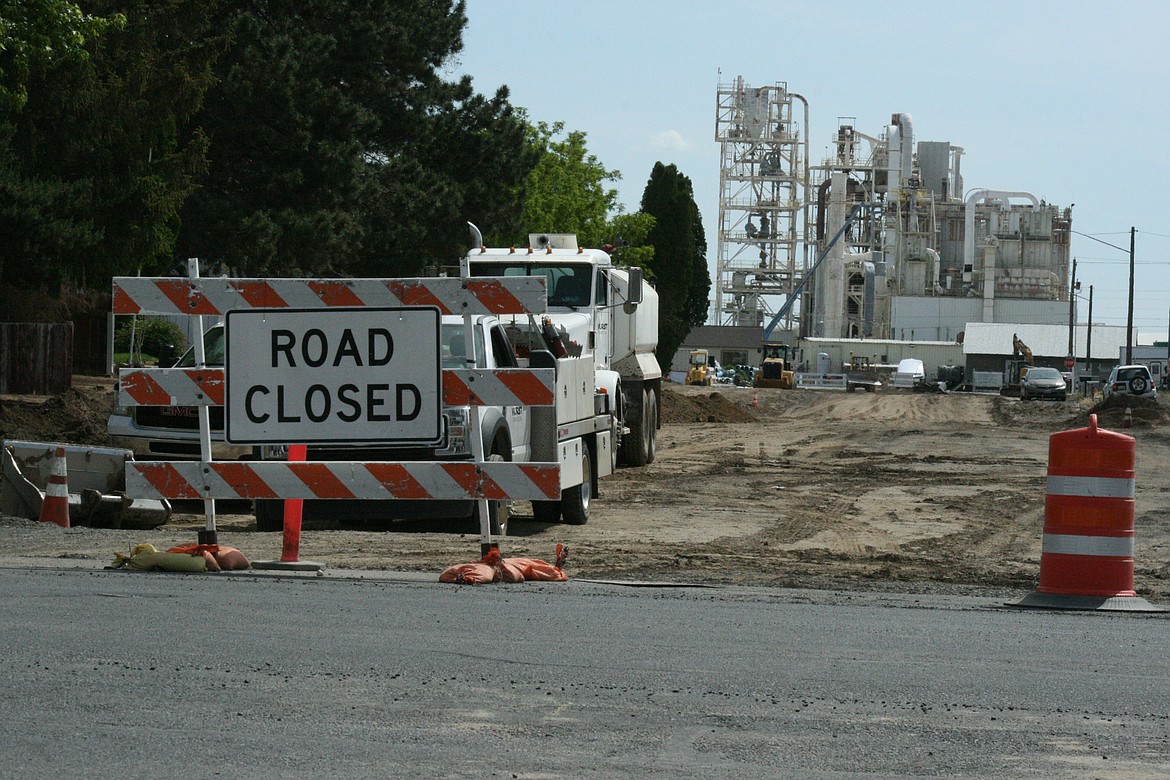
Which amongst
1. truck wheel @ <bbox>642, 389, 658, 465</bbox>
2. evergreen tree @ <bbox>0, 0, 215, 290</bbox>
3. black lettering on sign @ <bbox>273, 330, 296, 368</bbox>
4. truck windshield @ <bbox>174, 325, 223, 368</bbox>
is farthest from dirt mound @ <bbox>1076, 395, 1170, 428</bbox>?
Result: black lettering on sign @ <bbox>273, 330, 296, 368</bbox>

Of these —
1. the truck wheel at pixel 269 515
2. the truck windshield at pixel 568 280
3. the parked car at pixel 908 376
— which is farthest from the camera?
the parked car at pixel 908 376

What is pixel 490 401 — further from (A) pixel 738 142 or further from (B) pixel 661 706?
(A) pixel 738 142

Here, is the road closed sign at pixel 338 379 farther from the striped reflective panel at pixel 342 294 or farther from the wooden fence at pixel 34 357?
the wooden fence at pixel 34 357

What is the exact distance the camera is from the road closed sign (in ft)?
30.5

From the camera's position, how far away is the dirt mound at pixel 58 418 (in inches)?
936

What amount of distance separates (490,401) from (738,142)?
130 meters

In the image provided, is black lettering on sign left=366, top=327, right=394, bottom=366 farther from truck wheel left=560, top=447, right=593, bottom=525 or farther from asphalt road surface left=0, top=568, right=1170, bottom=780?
truck wheel left=560, top=447, right=593, bottom=525

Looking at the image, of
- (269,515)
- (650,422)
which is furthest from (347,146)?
(269,515)

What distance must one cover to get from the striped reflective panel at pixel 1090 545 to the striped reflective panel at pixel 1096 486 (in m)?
0.28

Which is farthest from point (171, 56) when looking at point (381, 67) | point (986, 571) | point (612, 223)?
point (612, 223)

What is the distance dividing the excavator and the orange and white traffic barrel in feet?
222

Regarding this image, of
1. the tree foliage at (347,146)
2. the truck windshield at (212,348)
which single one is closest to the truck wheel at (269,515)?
the truck windshield at (212,348)

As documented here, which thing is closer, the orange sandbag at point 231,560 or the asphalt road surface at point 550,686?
the asphalt road surface at point 550,686

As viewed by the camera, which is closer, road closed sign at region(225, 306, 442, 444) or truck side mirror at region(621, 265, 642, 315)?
road closed sign at region(225, 306, 442, 444)
